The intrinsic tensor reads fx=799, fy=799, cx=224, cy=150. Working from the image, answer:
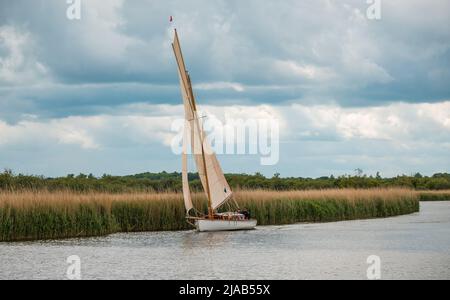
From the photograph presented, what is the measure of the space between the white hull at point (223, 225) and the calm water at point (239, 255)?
83 cm

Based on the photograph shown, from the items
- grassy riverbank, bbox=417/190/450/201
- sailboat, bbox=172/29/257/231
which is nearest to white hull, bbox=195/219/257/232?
sailboat, bbox=172/29/257/231

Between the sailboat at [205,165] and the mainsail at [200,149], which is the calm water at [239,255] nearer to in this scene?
the sailboat at [205,165]

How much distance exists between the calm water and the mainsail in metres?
2.42

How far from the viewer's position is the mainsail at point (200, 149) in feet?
120

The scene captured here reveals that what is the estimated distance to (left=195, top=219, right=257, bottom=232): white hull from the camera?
3575 cm

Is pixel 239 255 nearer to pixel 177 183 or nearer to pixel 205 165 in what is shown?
pixel 205 165

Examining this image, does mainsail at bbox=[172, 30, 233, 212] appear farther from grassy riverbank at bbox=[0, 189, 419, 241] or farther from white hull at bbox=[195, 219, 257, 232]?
grassy riverbank at bbox=[0, 189, 419, 241]

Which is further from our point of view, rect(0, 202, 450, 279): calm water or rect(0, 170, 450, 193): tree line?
rect(0, 170, 450, 193): tree line

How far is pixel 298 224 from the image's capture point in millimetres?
42000

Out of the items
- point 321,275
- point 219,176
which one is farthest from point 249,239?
point 321,275

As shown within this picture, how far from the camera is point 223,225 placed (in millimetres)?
36625

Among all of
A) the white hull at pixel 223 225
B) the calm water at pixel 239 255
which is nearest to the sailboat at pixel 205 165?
the white hull at pixel 223 225

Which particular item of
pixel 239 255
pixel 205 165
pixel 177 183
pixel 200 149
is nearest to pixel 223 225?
pixel 205 165
